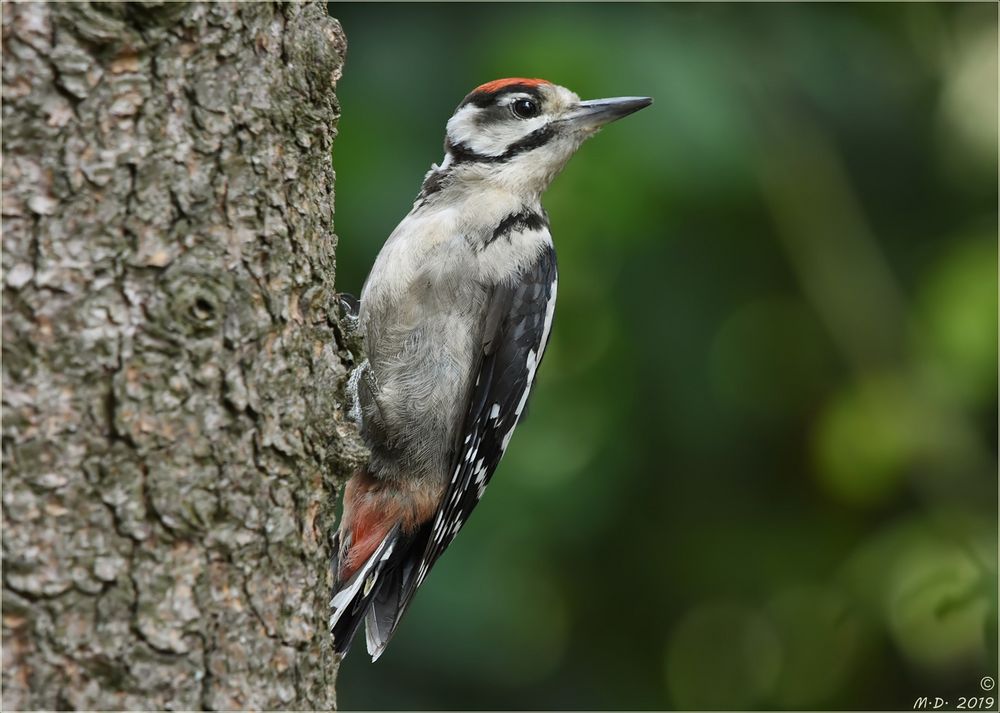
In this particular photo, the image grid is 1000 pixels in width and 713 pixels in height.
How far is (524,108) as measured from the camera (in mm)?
3777

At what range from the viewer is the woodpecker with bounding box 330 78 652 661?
11.1ft

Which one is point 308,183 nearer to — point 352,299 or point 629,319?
point 352,299

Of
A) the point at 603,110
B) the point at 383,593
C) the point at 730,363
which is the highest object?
the point at 603,110

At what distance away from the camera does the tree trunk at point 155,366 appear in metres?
1.75

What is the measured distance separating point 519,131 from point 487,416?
3.34 feet

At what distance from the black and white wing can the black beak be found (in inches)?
18.4

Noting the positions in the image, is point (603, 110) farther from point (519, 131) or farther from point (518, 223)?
point (518, 223)

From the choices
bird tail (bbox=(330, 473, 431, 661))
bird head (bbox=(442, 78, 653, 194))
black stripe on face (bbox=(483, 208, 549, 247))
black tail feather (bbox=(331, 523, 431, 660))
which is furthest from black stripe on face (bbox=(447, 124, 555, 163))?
black tail feather (bbox=(331, 523, 431, 660))

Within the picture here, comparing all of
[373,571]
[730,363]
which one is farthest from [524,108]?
[373,571]

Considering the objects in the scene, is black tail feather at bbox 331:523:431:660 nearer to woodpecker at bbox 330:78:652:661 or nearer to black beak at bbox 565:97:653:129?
woodpecker at bbox 330:78:652:661

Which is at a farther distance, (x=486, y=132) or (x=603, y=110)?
(x=486, y=132)

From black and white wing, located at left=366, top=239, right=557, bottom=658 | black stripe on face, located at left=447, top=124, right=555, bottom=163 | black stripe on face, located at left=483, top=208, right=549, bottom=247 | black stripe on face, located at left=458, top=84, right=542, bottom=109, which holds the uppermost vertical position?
black stripe on face, located at left=458, top=84, right=542, bottom=109

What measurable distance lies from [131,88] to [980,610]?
315cm

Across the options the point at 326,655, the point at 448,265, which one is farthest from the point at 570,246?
the point at 326,655
